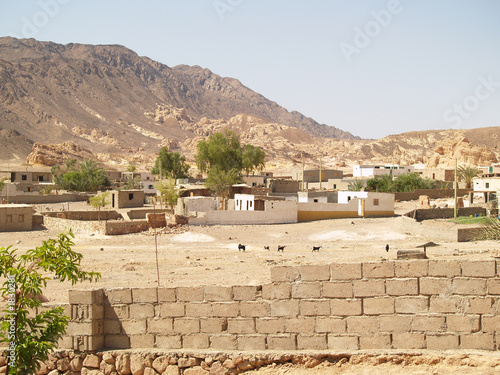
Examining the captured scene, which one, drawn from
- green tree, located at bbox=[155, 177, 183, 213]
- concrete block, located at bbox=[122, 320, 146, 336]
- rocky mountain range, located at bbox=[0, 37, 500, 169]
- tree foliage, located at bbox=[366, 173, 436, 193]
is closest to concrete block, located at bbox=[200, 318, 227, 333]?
concrete block, located at bbox=[122, 320, 146, 336]

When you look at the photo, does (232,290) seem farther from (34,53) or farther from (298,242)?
(34,53)

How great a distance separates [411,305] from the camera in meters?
6.07

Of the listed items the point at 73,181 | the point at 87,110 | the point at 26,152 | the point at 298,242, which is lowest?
the point at 298,242

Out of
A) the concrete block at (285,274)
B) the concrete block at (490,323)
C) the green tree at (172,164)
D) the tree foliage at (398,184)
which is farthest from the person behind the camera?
the green tree at (172,164)

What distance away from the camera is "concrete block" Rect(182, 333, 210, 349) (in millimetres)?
6426

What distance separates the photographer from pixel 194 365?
632cm

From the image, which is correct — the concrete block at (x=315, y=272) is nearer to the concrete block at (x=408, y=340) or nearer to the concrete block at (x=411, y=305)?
the concrete block at (x=411, y=305)

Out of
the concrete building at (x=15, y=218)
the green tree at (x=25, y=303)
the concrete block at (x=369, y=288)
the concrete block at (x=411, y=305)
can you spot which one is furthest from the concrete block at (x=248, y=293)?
the concrete building at (x=15, y=218)

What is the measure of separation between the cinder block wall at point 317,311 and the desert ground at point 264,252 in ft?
0.86

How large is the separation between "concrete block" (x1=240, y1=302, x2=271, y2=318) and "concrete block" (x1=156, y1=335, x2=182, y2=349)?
81cm

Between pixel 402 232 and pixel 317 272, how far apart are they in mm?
18717

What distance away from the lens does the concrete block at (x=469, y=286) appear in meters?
5.91

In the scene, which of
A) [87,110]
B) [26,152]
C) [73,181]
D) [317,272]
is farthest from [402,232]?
[87,110]

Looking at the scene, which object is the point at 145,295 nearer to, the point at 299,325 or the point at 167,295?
the point at 167,295
